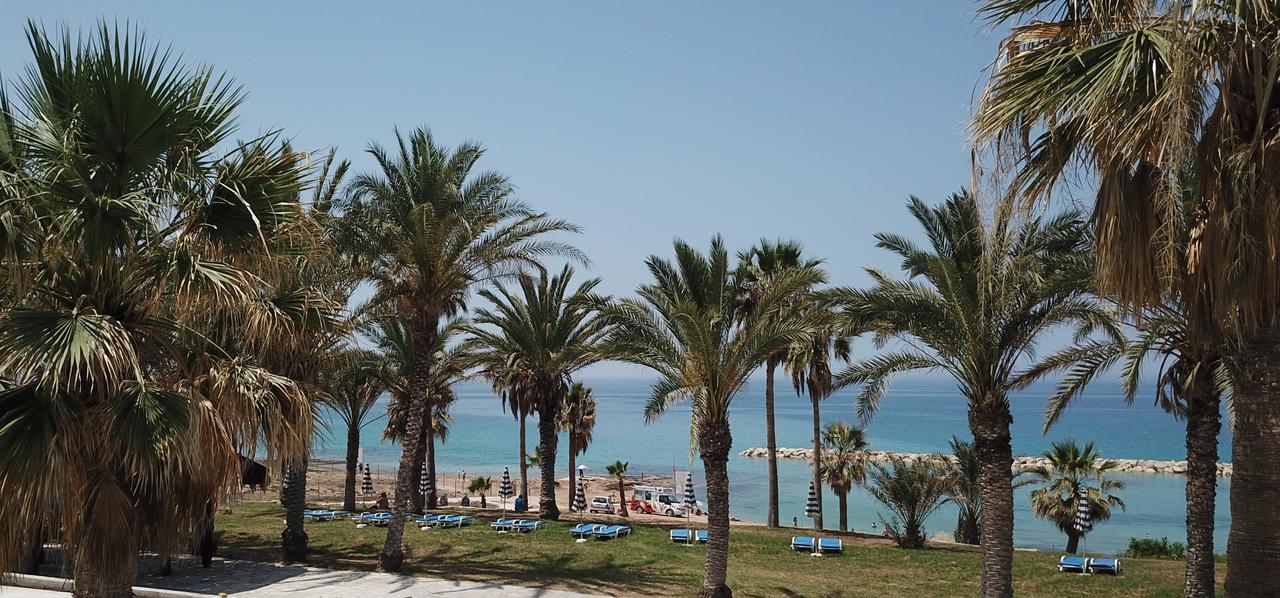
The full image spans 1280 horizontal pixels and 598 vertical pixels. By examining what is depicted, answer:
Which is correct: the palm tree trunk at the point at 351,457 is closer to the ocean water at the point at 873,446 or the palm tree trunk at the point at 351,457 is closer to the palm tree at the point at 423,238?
the ocean water at the point at 873,446

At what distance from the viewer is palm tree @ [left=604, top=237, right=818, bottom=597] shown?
1491 cm

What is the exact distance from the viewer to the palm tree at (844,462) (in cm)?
3219

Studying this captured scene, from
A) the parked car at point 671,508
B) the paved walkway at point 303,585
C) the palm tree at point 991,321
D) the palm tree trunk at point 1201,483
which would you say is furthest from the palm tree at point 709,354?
the parked car at point 671,508

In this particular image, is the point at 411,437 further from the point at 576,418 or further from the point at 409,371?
the point at 576,418

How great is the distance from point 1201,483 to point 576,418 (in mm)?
23798

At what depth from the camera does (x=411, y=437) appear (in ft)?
60.1

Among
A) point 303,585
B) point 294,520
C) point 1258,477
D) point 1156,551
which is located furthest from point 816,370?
point 1258,477

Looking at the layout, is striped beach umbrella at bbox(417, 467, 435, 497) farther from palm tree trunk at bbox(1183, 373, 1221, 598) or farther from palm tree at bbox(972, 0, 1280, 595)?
palm tree at bbox(972, 0, 1280, 595)

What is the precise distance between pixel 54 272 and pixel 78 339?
3.31 feet

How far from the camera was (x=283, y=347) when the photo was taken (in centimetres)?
781

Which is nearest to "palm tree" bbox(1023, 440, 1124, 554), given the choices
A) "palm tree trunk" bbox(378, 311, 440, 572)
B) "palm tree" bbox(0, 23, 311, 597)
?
"palm tree trunk" bbox(378, 311, 440, 572)

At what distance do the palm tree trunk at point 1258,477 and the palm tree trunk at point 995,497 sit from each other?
6923mm

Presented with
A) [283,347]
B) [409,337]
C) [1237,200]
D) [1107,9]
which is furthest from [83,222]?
[409,337]

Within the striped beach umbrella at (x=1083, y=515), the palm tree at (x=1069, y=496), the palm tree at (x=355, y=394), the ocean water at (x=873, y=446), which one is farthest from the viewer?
the ocean water at (x=873, y=446)
